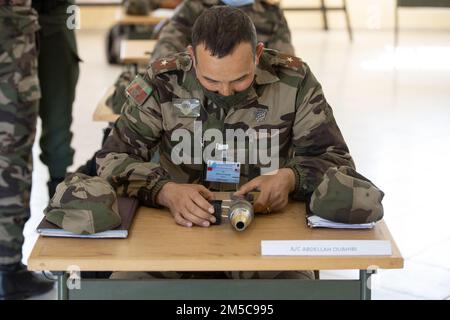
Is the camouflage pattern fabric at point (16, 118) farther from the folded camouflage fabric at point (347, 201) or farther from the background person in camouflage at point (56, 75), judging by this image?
the folded camouflage fabric at point (347, 201)

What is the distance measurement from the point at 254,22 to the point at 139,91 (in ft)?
6.63

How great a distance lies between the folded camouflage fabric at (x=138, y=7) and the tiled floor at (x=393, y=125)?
2.33 ft

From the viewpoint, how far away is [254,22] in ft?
14.4

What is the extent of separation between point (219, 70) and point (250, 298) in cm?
59

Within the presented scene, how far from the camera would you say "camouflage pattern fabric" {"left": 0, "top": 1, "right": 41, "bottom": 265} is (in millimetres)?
3143

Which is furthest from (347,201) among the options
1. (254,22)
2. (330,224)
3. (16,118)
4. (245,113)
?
(254,22)

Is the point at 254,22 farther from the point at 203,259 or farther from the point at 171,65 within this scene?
the point at 203,259

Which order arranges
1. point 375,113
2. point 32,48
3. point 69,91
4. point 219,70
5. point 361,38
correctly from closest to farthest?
point 219,70 < point 32,48 < point 69,91 < point 375,113 < point 361,38

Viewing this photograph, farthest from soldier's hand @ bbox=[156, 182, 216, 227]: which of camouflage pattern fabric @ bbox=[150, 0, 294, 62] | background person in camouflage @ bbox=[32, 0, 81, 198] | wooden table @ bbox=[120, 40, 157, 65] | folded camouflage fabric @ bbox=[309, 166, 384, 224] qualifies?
wooden table @ bbox=[120, 40, 157, 65]

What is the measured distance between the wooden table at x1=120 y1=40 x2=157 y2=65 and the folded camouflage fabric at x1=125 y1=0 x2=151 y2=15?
84.4 inches

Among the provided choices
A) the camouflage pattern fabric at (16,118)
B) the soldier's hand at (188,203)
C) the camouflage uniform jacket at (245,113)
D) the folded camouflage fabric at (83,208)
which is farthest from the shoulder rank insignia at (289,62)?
the camouflage pattern fabric at (16,118)

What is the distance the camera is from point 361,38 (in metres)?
10.6
